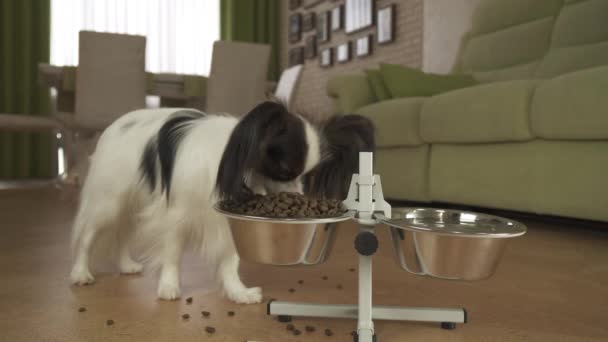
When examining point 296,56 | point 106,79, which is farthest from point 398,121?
point 296,56

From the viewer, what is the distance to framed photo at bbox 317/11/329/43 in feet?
21.4

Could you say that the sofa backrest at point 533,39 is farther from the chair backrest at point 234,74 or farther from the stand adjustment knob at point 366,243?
the stand adjustment knob at point 366,243

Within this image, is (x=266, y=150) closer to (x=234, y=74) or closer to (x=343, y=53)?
(x=234, y=74)

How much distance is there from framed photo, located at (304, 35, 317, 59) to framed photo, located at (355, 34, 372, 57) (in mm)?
984

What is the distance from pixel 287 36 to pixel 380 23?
7.30 ft

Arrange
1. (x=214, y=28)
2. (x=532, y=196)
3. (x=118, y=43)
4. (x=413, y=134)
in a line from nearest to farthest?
(x=532, y=196) → (x=413, y=134) → (x=118, y=43) → (x=214, y=28)

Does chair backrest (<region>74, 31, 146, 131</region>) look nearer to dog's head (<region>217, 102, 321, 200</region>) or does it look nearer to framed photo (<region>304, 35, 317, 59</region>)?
dog's head (<region>217, 102, 321, 200</region>)

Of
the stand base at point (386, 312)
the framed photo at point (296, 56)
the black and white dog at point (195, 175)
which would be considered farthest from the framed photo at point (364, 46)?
the stand base at point (386, 312)

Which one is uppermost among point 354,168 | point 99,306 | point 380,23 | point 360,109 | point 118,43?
point 380,23

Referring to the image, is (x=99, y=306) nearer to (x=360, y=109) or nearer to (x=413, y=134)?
(x=413, y=134)

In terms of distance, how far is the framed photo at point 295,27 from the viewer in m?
7.07

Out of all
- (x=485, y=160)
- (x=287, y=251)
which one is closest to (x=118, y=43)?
(x=485, y=160)

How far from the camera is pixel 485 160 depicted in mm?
2609

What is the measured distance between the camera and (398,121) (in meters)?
3.06
